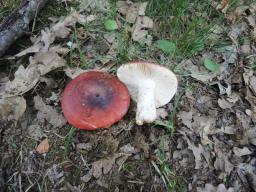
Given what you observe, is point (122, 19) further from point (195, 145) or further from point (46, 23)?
point (195, 145)

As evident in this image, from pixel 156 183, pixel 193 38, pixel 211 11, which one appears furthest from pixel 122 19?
pixel 156 183

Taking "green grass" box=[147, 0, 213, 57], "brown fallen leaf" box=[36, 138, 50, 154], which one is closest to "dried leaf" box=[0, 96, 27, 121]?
"brown fallen leaf" box=[36, 138, 50, 154]

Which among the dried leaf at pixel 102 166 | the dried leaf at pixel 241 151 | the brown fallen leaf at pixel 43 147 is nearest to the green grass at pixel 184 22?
the dried leaf at pixel 241 151

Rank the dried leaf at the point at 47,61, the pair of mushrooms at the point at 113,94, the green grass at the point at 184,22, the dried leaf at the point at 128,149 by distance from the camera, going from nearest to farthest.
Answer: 1. the pair of mushrooms at the point at 113,94
2. the dried leaf at the point at 128,149
3. the dried leaf at the point at 47,61
4. the green grass at the point at 184,22


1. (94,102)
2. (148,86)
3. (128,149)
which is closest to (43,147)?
(94,102)

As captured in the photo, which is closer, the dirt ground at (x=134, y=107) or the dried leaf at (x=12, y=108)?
the dirt ground at (x=134, y=107)

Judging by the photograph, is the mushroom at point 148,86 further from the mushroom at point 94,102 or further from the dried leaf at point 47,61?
the dried leaf at point 47,61

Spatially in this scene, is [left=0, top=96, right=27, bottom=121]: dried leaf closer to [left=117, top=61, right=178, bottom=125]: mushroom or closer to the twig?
the twig
